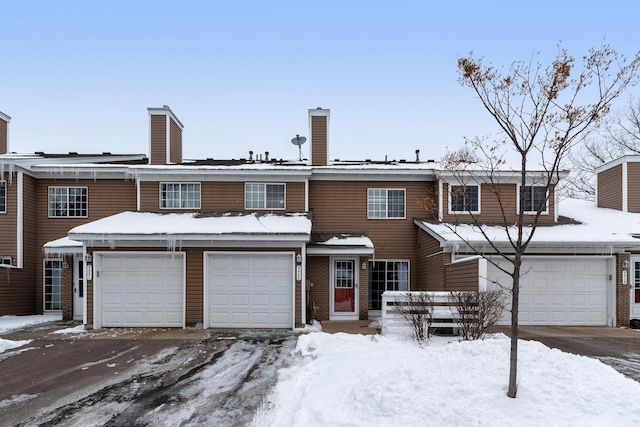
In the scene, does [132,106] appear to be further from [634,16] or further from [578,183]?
[578,183]

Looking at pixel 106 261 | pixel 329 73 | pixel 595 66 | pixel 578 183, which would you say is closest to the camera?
pixel 595 66

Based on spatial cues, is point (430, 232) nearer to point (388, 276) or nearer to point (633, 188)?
point (388, 276)

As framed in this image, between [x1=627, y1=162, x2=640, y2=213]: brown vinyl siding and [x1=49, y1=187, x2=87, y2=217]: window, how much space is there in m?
19.6

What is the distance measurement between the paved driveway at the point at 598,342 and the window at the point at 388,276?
13.2 feet

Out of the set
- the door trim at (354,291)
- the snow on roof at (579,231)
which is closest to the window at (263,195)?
the door trim at (354,291)

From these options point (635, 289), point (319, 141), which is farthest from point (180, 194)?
point (635, 289)

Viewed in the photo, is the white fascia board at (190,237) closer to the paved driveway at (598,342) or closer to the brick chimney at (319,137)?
the brick chimney at (319,137)

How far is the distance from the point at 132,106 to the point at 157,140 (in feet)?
10.6

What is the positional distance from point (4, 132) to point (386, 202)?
1510 centimetres

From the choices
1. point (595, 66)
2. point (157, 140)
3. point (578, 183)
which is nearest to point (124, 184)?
point (157, 140)

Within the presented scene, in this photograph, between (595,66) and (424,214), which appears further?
(424,214)

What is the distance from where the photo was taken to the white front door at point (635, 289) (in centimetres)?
1327

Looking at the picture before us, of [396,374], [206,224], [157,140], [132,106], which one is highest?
[132,106]

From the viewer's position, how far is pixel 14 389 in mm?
6863
